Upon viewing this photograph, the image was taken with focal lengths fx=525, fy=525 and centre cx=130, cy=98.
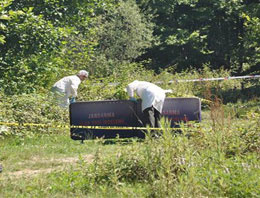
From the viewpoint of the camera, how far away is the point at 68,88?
48.4 ft

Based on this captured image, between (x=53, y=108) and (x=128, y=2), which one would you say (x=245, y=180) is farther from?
(x=128, y=2)

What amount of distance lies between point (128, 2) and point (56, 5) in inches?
686

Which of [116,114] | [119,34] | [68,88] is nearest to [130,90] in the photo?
[116,114]

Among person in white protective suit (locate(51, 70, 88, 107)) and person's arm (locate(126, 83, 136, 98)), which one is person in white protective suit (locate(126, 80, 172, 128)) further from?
person in white protective suit (locate(51, 70, 88, 107))

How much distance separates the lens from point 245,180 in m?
6.48

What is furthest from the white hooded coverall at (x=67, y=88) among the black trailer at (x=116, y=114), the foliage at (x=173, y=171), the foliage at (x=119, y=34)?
the foliage at (x=119, y=34)

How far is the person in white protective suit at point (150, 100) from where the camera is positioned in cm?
1175

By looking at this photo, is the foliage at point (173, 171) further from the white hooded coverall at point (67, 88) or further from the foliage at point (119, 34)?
the foliage at point (119, 34)

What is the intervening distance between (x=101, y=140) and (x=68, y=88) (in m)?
6.78

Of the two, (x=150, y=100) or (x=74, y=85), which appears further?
(x=74, y=85)

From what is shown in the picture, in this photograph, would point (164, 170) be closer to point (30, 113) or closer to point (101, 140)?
point (101, 140)

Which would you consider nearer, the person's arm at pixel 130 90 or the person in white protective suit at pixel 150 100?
the person in white protective suit at pixel 150 100

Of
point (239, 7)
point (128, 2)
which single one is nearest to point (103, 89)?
point (239, 7)

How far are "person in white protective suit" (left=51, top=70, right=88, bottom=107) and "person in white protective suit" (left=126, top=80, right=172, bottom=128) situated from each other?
2.79 metres
